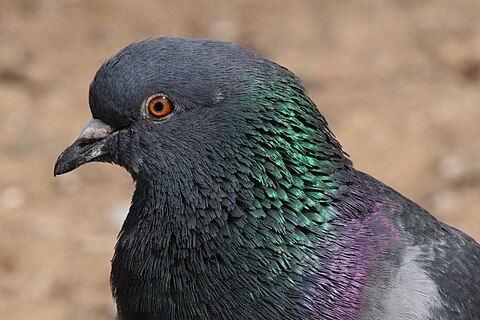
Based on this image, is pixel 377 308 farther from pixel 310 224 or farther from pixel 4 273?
pixel 4 273

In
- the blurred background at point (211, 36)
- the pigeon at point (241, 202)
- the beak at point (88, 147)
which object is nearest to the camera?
the pigeon at point (241, 202)

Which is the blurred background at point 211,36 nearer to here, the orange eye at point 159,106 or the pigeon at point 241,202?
the pigeon at point 241,202

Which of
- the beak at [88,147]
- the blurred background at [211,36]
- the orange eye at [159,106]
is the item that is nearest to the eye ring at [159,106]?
the orange eye at [159,106]

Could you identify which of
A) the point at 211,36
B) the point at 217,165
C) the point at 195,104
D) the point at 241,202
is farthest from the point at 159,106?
the point at 211,36

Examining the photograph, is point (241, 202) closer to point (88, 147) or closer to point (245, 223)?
point (245, 223)

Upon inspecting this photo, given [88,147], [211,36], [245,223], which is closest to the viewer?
[245,223]

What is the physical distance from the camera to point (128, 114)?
13.7ft

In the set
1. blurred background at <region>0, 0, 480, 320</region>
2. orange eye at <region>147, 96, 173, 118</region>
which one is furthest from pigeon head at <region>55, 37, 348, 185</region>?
blurred background at <region>0, 0, 480, 320</region>

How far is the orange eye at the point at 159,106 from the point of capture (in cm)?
413

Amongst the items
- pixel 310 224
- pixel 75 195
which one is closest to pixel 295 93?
pixel 310 224

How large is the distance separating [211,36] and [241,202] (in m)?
5.82

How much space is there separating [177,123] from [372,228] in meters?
0.93

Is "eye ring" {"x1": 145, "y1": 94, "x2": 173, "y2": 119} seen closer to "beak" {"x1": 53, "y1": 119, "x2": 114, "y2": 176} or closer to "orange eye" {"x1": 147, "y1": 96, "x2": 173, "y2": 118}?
"orange eye" {"x1": 147, "y1": 96, "x2": 173, "y2": 118}

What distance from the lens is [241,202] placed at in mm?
4145
